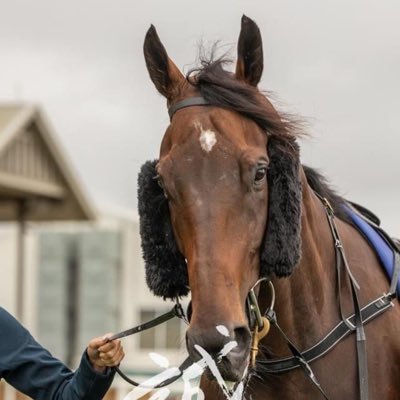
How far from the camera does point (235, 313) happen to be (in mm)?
3838

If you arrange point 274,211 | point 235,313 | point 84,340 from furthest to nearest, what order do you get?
point 84,340 < point 274,211 < point 235,313

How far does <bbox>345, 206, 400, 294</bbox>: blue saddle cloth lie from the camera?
16.5ft

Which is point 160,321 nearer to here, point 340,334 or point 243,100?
point 340,334

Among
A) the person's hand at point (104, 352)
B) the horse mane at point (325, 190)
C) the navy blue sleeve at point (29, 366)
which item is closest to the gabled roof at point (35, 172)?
the horse mane at point (325, 190)

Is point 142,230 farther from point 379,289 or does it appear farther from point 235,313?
point 379,289

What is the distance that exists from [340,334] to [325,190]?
746 mm

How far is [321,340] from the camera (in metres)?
4.62

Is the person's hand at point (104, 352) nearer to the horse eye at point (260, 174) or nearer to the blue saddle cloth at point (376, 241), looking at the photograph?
the horse eye at point (260, 174)

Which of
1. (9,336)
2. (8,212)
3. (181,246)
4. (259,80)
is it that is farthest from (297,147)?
(8,212)

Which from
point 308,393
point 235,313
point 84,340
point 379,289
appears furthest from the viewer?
point 84,340

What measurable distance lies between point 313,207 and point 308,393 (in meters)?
0.74

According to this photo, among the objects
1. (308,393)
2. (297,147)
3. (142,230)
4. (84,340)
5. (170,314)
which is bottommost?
(84,340)

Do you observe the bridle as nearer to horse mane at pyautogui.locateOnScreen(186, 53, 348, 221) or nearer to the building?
horse mane at pyautogui.locateOnScreen(186, 53, 348, 221)

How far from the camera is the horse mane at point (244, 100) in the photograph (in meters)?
4.32
